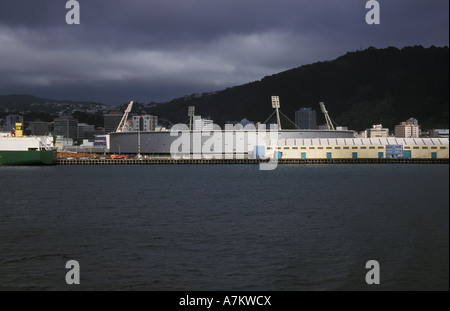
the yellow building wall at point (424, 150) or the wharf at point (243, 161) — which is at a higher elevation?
the yellow building wall at point (424, 150)

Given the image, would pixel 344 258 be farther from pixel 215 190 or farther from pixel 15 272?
pixel 215 190

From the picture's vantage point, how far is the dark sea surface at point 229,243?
12.7 m

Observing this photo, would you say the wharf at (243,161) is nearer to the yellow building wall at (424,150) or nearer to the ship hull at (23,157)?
the yellow building wall at (424,150)

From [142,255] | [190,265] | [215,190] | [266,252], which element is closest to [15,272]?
[142,255]

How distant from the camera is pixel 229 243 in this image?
17688 mm

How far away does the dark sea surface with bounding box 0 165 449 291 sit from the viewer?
1267 centimetres
